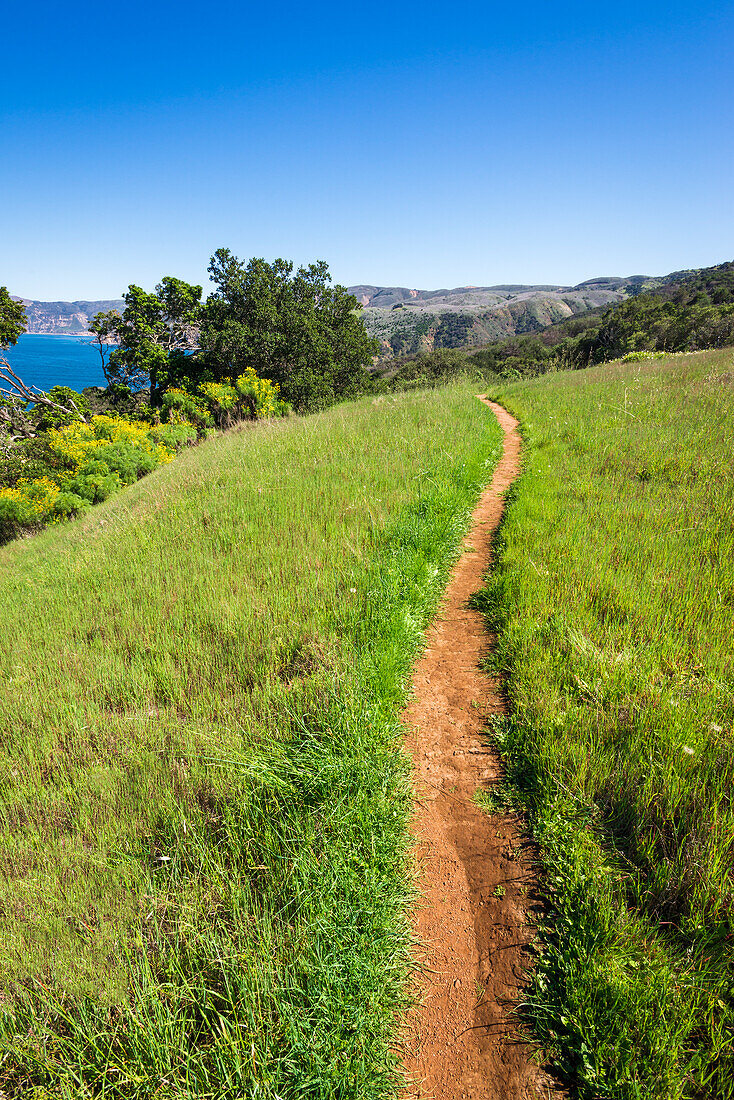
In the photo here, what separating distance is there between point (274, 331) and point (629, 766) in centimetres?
2940

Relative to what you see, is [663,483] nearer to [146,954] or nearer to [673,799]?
[673,799]

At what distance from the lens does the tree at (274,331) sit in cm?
2617

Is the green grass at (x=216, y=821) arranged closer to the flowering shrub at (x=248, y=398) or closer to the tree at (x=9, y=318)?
the flowering shrub at (x=248, y=398)

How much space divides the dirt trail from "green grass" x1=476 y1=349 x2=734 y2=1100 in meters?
0.14

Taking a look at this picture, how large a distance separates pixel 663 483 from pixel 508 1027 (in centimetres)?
585

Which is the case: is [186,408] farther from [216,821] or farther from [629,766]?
[629,766]

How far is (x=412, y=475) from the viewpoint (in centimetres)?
690

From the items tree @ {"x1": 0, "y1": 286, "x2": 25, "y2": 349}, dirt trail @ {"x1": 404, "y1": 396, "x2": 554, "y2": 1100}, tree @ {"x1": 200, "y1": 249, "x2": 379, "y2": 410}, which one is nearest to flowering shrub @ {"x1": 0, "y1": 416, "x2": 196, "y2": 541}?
tree @ {"x1": 200, "y1": 249, "x2": 379, "y2": 410}

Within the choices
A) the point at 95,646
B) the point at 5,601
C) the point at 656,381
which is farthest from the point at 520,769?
the point at 656,381

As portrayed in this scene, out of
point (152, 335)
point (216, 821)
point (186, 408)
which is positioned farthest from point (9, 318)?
point (216, 821)

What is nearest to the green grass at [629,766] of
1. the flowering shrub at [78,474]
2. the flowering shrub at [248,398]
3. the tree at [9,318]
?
the flowering shrub at [78,474]

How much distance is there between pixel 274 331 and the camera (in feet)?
88.6

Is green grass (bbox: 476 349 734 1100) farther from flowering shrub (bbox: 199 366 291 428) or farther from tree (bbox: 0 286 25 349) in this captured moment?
tree (bbox: 0 286 25 349)

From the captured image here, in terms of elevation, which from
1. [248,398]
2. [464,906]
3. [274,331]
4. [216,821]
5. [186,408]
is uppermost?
[274,331]
